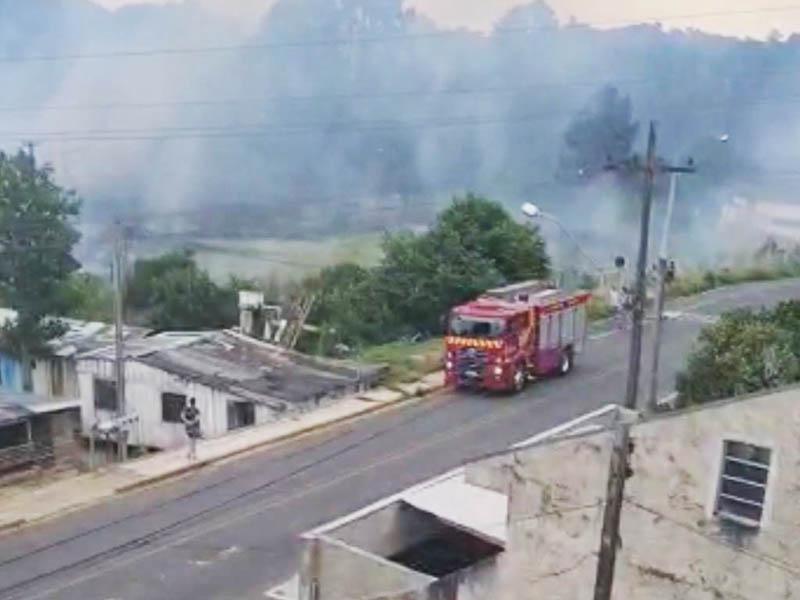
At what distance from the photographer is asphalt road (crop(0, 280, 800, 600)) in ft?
55.1

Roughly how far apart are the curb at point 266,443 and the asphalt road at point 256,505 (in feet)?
0.91

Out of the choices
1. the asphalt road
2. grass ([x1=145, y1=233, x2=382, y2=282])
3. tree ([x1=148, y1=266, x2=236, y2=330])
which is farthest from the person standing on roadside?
grass ([x1=145, y1=233, x2=382, y2=282])

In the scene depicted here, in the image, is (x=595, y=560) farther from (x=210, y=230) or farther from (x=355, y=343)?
(x=210, y=230)

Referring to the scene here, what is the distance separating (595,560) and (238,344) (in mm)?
18850

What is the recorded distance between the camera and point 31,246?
3203 centimetres

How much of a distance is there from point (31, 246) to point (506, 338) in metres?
14.5

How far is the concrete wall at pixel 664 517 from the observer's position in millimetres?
10797

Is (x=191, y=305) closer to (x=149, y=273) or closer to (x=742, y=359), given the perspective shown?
(x=149, y=273)

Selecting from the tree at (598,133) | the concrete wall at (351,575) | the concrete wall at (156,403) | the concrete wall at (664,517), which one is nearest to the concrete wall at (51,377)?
the concrete wall at (156,403)

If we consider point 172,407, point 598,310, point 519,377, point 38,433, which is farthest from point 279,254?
point 519,377

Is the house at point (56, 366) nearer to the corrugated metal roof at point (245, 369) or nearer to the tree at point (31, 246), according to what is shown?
the tree at point (31, 246)

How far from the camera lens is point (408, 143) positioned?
77.0m

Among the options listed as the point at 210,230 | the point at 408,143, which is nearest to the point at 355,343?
the point at 210,230

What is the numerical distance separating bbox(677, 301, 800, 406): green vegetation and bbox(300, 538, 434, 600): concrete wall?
344 inches
